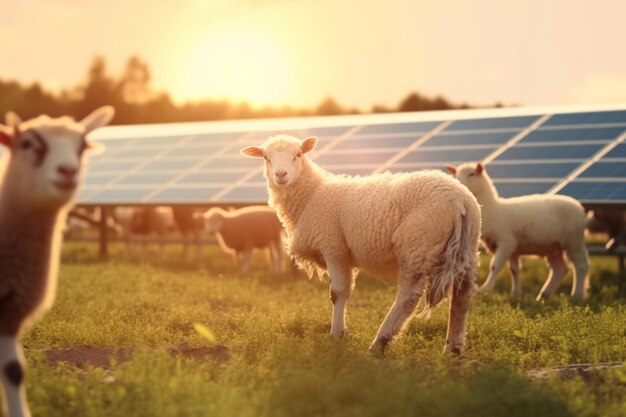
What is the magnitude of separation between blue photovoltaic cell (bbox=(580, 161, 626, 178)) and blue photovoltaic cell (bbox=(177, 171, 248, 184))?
7.83m

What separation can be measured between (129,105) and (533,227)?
68442mm

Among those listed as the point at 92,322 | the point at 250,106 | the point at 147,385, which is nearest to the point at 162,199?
the point at 92,322

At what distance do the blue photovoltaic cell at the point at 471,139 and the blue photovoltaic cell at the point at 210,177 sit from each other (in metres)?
4.48

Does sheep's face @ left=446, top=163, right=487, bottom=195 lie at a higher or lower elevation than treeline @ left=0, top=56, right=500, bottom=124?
higher

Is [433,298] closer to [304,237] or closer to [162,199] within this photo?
[304,237]

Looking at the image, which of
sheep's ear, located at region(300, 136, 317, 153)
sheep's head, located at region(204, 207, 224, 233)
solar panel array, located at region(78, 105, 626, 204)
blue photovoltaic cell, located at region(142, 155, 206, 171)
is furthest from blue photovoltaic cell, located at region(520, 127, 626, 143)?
sheep's ear, located at region(300, 136, 317, 153)

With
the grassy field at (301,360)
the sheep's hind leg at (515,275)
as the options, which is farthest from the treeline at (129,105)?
the grassy field at (301,360)

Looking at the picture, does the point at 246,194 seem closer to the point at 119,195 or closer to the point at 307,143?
the point at 119,195

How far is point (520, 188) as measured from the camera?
16125mm

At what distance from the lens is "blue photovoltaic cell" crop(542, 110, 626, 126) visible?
17.7 meters

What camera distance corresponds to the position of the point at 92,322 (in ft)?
31.4

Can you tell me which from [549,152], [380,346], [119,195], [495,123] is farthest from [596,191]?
[119,195]

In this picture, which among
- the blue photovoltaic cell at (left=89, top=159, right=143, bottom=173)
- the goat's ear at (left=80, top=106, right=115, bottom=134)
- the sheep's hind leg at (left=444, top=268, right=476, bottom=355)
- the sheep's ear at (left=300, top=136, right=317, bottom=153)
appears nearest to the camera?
the goat's ear at (left=80, top=106, right=115, bottom=134)

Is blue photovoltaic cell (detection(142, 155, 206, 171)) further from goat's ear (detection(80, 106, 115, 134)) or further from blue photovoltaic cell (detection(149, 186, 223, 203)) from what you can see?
goat's ear (detection(80, 106, 115, 134))
